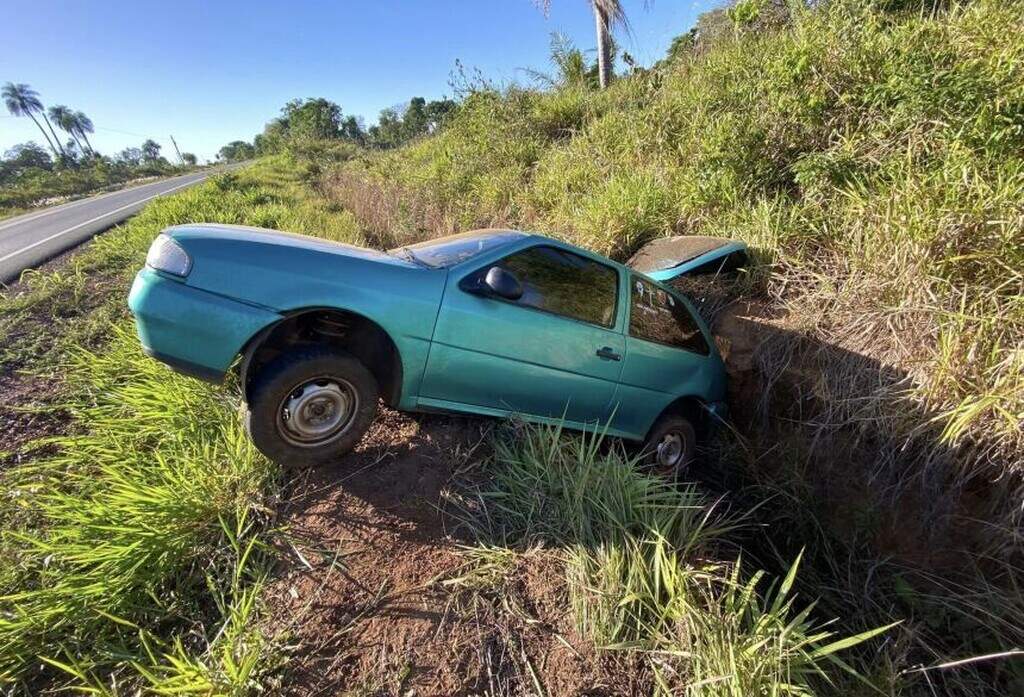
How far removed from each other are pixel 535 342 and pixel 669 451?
1.70 m

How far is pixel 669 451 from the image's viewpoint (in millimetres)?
3441

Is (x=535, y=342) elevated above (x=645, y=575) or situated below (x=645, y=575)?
above

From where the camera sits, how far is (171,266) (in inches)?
72.2

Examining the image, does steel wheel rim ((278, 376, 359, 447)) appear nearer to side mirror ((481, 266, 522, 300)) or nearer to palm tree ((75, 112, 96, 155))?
side mirror ((481, 266, 522, 300))

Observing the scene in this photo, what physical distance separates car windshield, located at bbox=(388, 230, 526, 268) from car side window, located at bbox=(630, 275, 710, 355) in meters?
0.94

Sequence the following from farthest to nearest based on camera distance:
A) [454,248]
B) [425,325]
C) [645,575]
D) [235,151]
Result: [235,151]
[454,248]
[425,325]
[645,575]

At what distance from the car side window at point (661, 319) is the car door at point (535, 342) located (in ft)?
0.61

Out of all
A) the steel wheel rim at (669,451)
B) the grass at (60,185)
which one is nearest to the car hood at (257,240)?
the steel wheel rim at (669,451)

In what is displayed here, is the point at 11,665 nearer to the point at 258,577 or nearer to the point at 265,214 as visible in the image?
the point at 258,577

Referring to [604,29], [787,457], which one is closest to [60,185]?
[604,29]

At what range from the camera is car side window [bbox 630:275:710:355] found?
2.95 m

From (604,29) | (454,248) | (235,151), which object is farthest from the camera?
(235,151)

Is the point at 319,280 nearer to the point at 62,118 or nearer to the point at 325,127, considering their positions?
the point at 325,127

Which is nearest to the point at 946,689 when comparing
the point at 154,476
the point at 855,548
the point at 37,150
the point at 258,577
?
the point at 855,548
